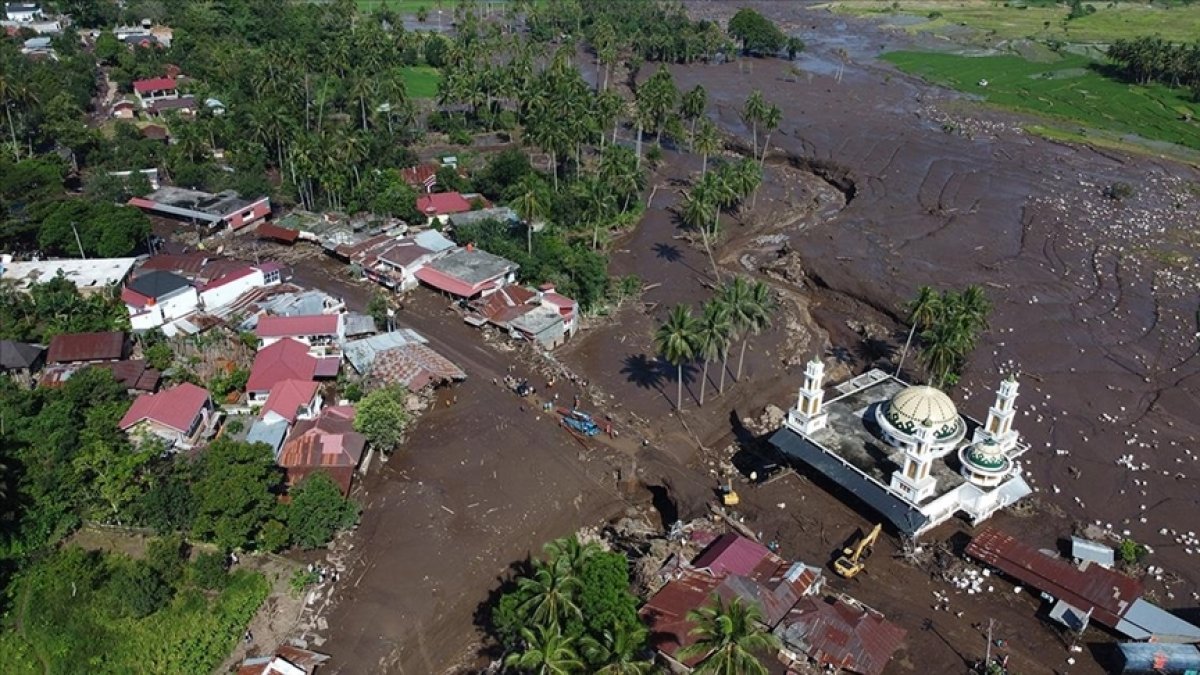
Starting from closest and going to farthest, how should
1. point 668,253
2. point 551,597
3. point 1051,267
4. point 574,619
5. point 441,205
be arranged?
1. point 551,597
2. point 574,619
3. point 1051,267
4. point 668,253
5. point 441,205

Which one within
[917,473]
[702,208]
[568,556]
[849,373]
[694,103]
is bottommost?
[849,373]

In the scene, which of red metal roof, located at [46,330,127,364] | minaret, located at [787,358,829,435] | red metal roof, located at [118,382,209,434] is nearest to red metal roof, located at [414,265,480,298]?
red metal roof, located at [118,382,209,434]

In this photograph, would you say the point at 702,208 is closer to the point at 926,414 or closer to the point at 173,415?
the point at 926,414

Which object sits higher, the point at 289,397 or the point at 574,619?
the point at 574,619

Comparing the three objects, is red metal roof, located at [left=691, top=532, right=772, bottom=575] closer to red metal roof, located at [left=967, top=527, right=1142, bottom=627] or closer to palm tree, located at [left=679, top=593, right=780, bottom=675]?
palm tree, located at [left=679, top=593, right=780, bottom=675]

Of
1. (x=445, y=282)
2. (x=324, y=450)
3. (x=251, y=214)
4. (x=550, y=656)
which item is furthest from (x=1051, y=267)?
(x=251, y=214)

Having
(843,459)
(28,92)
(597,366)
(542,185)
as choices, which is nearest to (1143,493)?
(843,459)

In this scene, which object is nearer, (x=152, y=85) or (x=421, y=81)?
(x=152, y=85)

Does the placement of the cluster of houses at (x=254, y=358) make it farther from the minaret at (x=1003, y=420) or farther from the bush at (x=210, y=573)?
the minaret at (x=1003, y=420)
